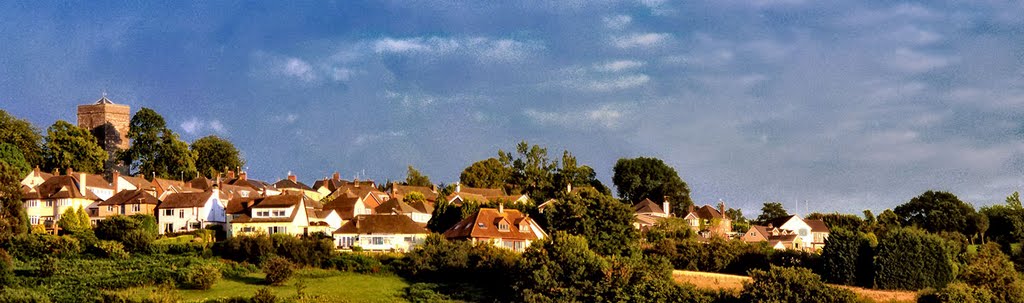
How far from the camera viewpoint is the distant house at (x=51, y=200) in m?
81.8

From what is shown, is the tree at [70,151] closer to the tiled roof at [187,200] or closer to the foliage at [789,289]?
the tiled roof at [187,200]

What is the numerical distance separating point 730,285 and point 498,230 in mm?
17297

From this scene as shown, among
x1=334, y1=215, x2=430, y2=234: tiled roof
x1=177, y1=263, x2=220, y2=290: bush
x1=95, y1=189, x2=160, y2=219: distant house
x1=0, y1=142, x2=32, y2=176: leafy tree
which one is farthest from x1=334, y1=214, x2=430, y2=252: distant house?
x1=0, y1=142, x2=32, y2=176: leafy tree

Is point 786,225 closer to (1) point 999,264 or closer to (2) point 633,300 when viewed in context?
(1) point 999,264

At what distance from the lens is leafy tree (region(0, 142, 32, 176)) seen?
87812mm

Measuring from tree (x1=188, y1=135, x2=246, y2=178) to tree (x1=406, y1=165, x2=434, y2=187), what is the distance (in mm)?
16453

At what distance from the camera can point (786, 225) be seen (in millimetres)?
109500

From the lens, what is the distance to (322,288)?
193ft

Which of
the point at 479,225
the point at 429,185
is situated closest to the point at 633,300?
the point at 479,225

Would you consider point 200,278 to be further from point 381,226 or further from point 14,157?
point 14,157

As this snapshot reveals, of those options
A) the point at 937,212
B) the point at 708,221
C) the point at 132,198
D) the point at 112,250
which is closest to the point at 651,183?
the point at 708,221

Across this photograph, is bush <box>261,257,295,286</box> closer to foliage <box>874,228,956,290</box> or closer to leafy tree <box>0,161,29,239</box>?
leafy tree <box>0,161,29,239</box>

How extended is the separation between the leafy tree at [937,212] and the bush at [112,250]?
68.7 metres

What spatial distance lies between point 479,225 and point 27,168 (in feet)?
128
